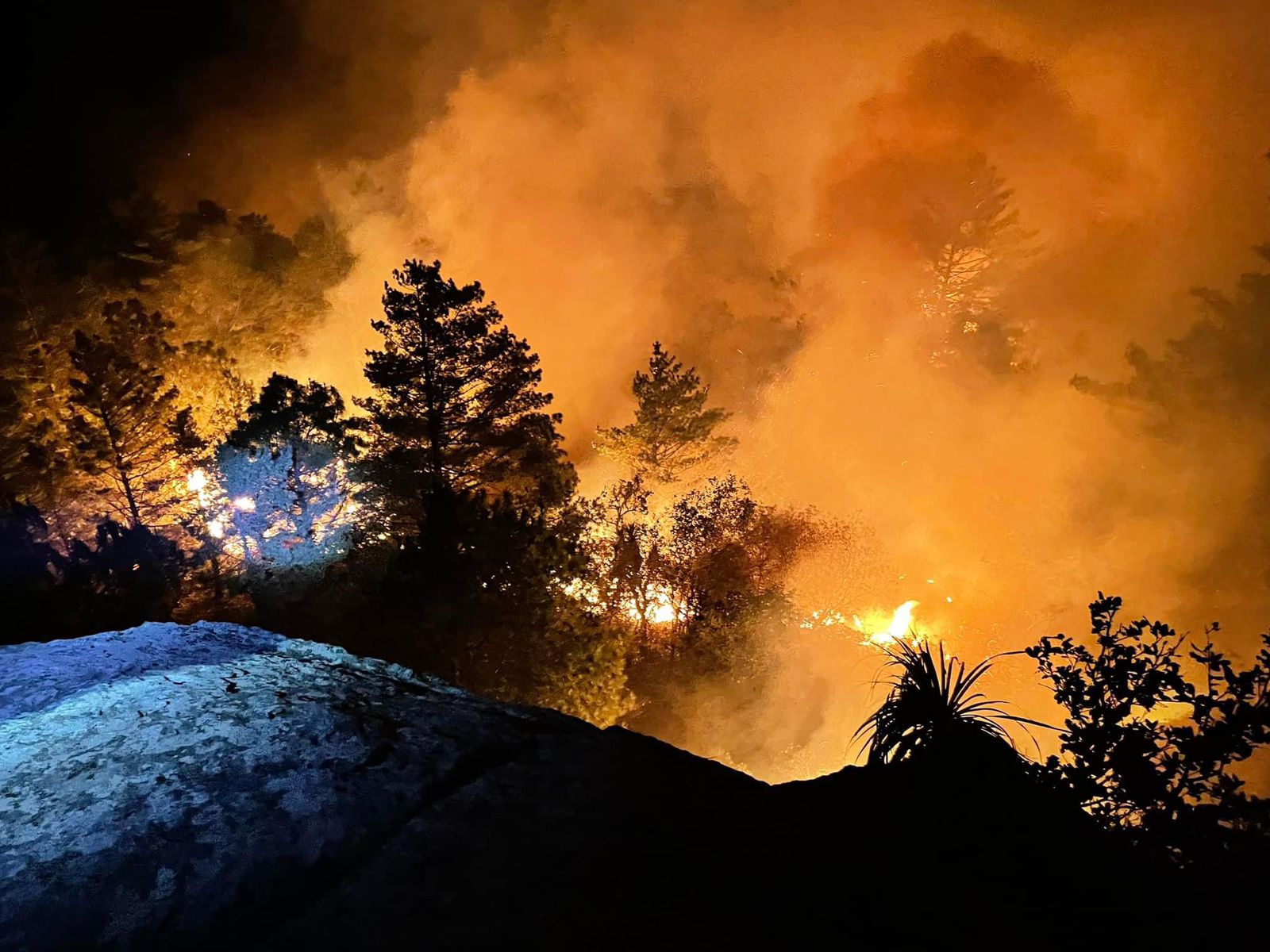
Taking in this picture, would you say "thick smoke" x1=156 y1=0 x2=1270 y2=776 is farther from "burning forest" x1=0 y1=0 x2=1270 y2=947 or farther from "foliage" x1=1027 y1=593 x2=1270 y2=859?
"foliage" x1=1027 y1=593 x2=1270 y2=859

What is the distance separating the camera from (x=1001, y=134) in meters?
55.5

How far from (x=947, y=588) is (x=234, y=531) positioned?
4412cm

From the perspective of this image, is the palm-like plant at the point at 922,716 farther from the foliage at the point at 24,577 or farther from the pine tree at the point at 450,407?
the pine tree at the point at 450,407

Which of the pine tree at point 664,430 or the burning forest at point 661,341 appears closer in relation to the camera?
the burning forest at point 661,341

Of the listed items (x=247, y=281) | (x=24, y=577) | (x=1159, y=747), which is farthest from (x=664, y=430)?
(x=1159, y=747)

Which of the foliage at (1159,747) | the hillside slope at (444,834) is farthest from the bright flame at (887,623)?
the hillside slope at (444,834)

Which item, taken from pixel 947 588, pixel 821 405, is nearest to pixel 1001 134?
pixel 821 405

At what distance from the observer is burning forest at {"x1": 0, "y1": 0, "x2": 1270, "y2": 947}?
21.3m

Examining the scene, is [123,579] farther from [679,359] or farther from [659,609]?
[679,359]

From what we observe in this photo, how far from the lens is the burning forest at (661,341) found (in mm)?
21328

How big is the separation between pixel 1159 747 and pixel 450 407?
19.7m

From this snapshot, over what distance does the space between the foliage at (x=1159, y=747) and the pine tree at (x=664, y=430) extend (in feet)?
91.6

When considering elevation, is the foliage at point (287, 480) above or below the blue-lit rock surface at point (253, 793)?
above

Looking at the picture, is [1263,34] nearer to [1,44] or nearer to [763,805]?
[763,805]
